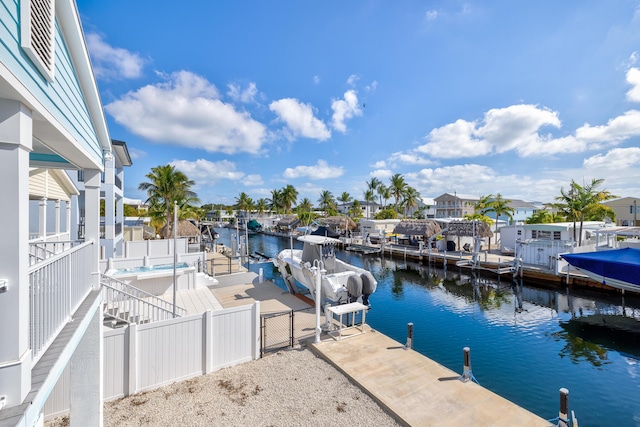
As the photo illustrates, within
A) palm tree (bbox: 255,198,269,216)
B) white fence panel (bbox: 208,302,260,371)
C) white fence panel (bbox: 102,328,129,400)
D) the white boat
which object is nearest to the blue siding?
white fence panel (bbox: 102,328,129,400)

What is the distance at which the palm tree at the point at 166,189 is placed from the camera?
25.8 metres

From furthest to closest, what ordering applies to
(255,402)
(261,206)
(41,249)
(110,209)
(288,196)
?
1. (261,206)
2. (288,196)
3. (110,209)
4. (255,402)
5. (41,249)

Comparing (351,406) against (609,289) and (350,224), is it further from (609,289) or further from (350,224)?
(350,224)

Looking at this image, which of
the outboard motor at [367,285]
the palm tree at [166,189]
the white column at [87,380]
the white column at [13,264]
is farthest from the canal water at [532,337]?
the palm tree at [166,189]

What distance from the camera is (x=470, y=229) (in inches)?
1116

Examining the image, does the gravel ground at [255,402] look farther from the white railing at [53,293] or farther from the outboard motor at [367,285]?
the outboard motor at [367,285]

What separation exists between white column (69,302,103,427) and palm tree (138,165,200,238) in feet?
70.3

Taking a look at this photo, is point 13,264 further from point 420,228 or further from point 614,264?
point 420,228

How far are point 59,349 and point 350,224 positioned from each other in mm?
43081

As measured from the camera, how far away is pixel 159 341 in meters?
6.75

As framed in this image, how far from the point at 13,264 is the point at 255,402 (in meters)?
5.49

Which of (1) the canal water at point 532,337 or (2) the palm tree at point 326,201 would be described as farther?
(2) the palm tree at point 326,201

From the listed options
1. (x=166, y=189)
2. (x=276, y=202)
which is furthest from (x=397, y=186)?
(x=166, y=189)

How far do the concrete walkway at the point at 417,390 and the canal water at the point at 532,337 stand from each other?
2.28 metres
